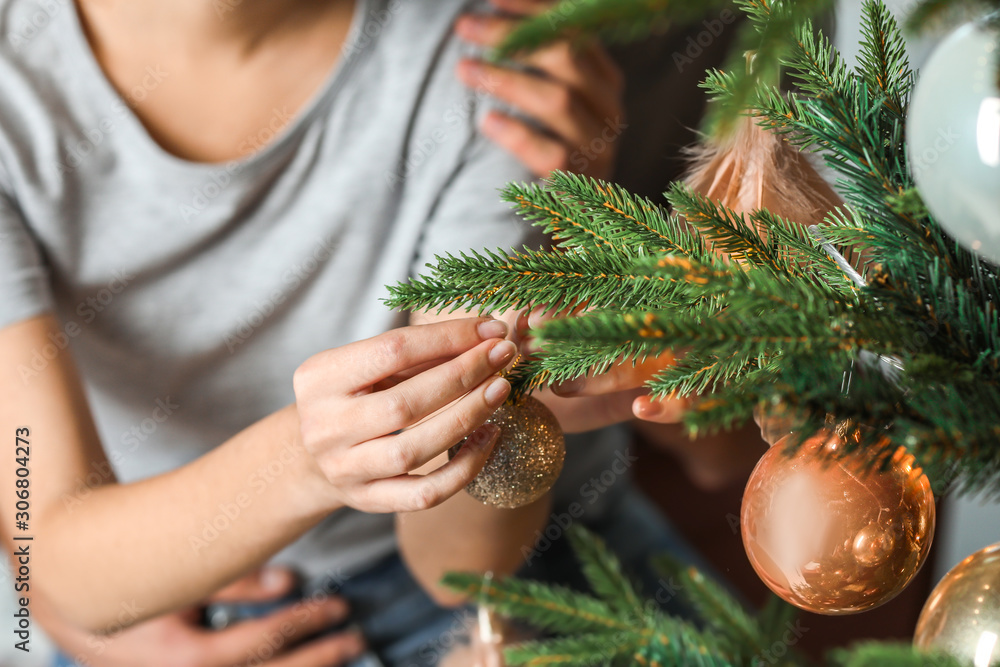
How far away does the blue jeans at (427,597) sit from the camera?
31.9 inches

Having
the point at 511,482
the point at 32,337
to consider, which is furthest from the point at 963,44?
the point at 32,337

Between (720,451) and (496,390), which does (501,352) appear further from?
(720,451)

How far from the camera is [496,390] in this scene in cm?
32

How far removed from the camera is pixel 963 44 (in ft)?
0.66

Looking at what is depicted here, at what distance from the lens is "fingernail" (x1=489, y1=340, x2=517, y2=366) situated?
0.33 metres

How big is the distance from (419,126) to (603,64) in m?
0.21

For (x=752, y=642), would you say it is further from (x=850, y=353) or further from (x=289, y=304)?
(x=289, y=304)

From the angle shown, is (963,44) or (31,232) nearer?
(963,44)

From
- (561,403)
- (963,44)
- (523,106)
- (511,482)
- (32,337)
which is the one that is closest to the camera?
(963,44)

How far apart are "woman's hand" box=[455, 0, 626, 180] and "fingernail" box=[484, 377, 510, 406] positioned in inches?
17.0

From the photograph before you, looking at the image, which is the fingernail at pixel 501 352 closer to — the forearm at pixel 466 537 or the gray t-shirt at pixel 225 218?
the forearm at pixel 466 537

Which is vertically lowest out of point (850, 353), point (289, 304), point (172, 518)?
point (172, 518)
